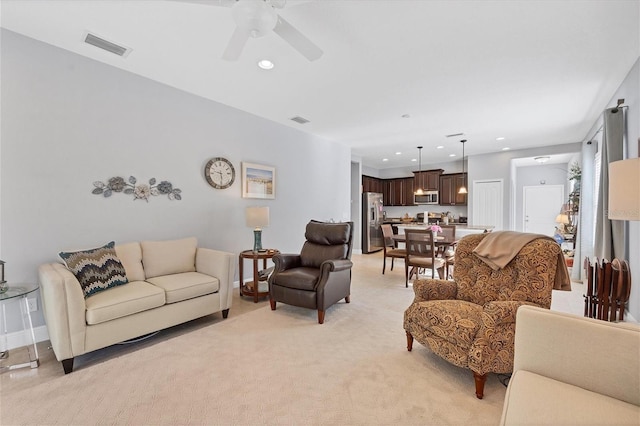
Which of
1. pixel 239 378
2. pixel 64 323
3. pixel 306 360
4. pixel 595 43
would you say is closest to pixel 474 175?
pixel 595 43

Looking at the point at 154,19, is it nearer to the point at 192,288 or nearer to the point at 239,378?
the point at 192,288

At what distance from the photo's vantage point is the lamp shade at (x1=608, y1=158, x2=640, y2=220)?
1.44 meters

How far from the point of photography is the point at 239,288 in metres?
4.27

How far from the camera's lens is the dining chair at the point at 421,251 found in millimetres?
A: 4352

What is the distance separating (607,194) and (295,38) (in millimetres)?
3805

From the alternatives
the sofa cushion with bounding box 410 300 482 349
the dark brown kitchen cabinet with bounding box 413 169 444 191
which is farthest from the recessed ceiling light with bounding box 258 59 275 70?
the dark brown kitchen cabinet with bounding box 413 169 444 191

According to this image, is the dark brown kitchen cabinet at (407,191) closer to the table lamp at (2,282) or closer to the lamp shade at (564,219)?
the lamp shade at (564,219)

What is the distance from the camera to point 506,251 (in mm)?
2256

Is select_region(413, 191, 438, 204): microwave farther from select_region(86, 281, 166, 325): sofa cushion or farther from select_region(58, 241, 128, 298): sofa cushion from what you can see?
select_region(58, 241, 128, 298): sofa cushion

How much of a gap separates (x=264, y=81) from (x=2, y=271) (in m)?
2.93

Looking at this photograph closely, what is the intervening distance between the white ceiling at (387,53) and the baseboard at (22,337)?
264 cm

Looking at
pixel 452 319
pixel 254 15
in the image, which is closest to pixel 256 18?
pixel 254 15

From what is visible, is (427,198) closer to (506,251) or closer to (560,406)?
(506,251)

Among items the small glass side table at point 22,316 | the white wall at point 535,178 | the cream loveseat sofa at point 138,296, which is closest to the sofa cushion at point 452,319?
the cream loveseat sofa at point 138,296
